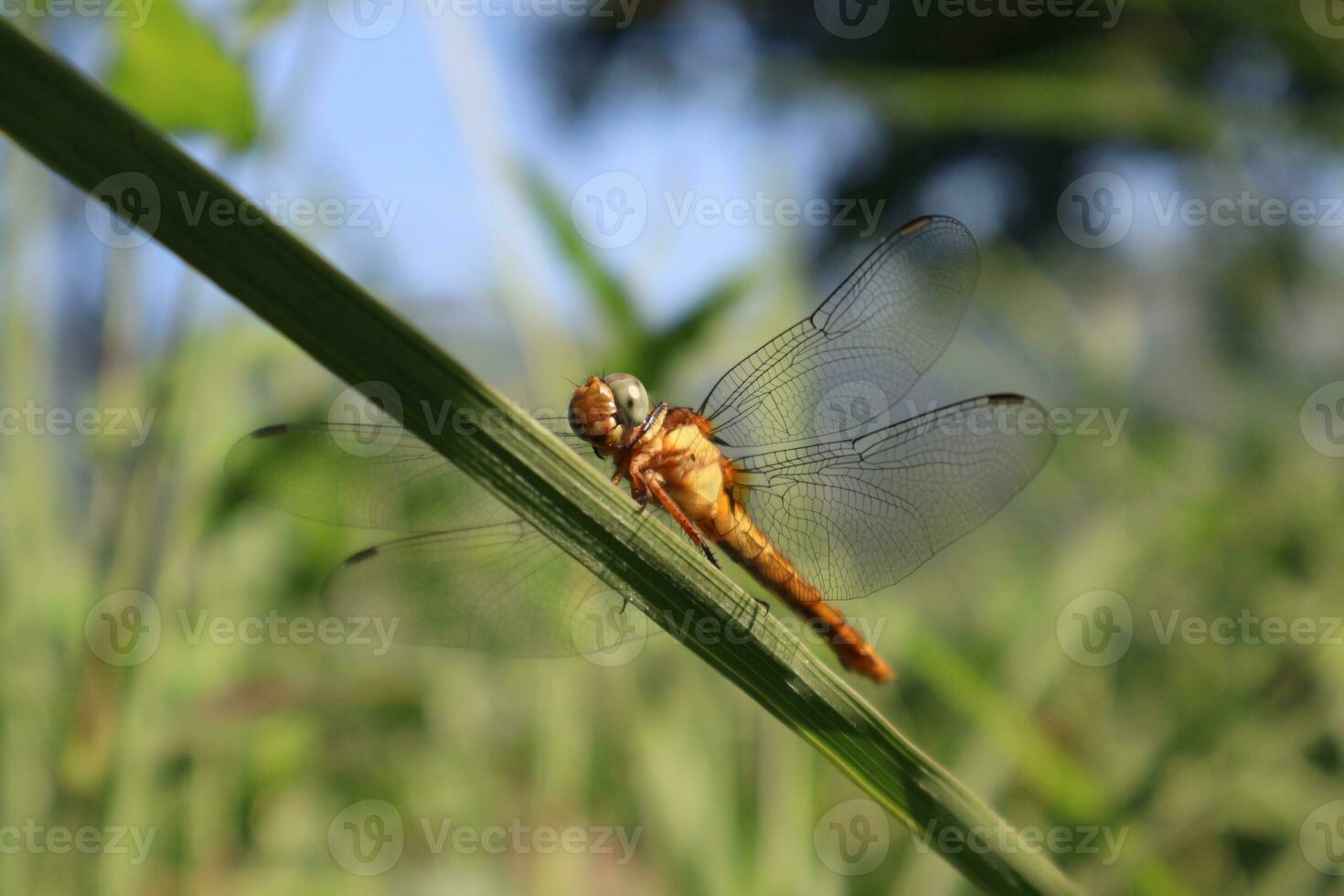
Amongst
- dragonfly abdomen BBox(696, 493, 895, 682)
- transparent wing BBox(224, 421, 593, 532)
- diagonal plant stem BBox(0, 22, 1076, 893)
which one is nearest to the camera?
diagonal plant stem BBox(0, 22, 1076, 893)

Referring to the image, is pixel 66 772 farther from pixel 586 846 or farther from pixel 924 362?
pixel 924 362

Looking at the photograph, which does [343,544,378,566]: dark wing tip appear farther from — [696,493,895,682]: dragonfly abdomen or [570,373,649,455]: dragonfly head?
[696,493,895,682]: dragonfly abdomen

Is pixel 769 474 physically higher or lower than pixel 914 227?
lower

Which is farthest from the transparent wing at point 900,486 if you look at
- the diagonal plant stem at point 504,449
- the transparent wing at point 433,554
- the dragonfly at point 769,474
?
the diagonal plant stem at point 504,449

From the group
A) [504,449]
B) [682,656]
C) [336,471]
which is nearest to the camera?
[504,449]

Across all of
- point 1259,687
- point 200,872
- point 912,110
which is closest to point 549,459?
point 200,872

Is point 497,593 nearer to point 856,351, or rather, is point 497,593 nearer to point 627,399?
point 627,399

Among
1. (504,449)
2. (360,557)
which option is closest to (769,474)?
(360,557)

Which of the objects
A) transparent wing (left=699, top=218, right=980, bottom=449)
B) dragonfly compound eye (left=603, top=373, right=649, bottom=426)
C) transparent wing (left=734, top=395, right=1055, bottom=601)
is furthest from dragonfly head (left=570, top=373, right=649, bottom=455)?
transparent wing (left=734, top=395, right=1055, bottom=601)
